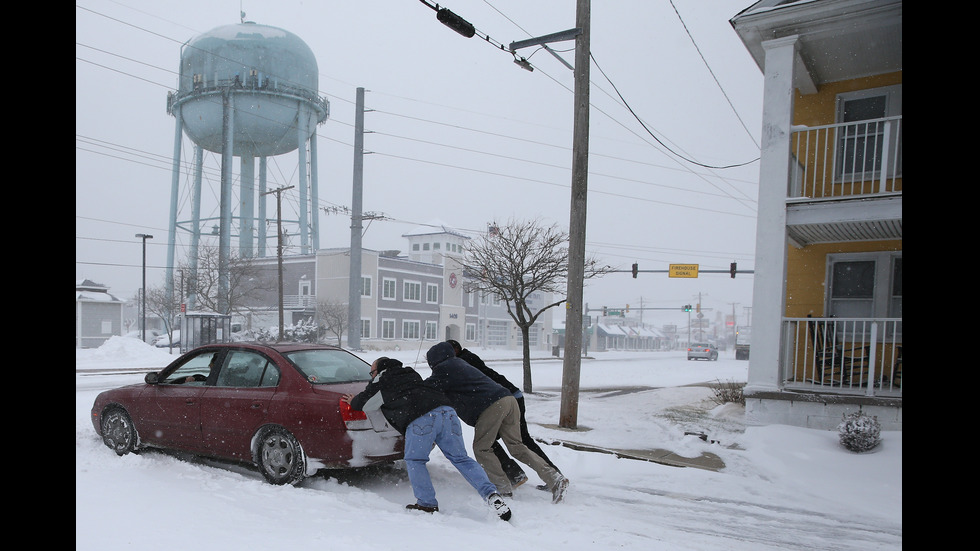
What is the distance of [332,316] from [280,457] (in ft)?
127

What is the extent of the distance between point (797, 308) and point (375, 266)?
37.1m

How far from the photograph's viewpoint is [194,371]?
7.26 metres

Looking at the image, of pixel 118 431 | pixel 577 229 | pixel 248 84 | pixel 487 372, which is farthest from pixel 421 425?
pixel 248 84

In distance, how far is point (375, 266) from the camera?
46812 mm

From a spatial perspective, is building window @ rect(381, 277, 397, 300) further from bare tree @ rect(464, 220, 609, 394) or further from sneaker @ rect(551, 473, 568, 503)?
sneaker @ rect(551, 473, 568, 503)

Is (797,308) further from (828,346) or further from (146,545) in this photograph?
(146,545)

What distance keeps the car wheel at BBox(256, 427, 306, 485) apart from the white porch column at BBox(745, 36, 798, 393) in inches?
283

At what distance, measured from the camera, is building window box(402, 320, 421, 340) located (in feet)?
161

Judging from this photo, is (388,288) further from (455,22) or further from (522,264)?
(455,22)

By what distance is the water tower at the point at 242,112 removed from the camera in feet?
143

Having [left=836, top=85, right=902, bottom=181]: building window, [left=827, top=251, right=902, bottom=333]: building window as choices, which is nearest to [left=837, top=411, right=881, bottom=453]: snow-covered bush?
[left=827, top=251, right=902, bottom=333]: building window
